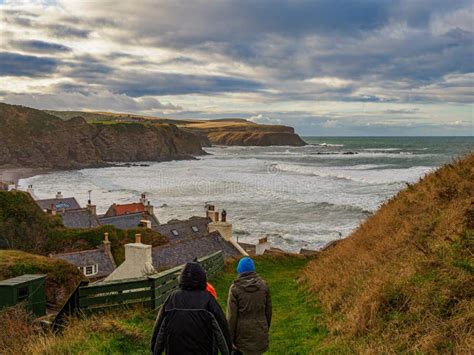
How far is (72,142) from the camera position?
13238 cm

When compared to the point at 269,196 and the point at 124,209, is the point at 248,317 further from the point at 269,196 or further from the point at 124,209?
the point at 269,196

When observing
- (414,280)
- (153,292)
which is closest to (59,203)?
(153,292)

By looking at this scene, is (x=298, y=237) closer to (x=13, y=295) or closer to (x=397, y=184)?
(x=13, y=295)

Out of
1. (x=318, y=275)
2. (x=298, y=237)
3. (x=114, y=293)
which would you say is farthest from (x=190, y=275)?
(x=298, y=237)

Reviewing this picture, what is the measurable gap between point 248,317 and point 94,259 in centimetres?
1889

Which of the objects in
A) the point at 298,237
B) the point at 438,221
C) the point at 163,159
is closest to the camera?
the point at 438,221

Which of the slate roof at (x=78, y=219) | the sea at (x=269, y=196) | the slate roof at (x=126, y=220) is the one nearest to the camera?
the slate roof at (x=78, y=219)

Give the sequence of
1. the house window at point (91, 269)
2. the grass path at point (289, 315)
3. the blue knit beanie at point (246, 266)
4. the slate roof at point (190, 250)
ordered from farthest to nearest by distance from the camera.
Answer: the house window at point (91, 269)
the slate roof at point (190, 250)
the grass path at point (289, 315)
the blue knit beanie at point (246, 266)

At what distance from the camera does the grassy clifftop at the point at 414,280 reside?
6.54m

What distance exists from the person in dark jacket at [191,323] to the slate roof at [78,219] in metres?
31.9

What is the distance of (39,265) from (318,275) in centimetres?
805

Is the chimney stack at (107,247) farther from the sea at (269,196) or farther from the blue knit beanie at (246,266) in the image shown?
the blue knit beanie at (246,266)

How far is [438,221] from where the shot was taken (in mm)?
10484

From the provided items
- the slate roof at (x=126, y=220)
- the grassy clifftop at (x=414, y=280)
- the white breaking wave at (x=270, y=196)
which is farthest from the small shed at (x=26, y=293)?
the slate roof at (x=126, y=220)
